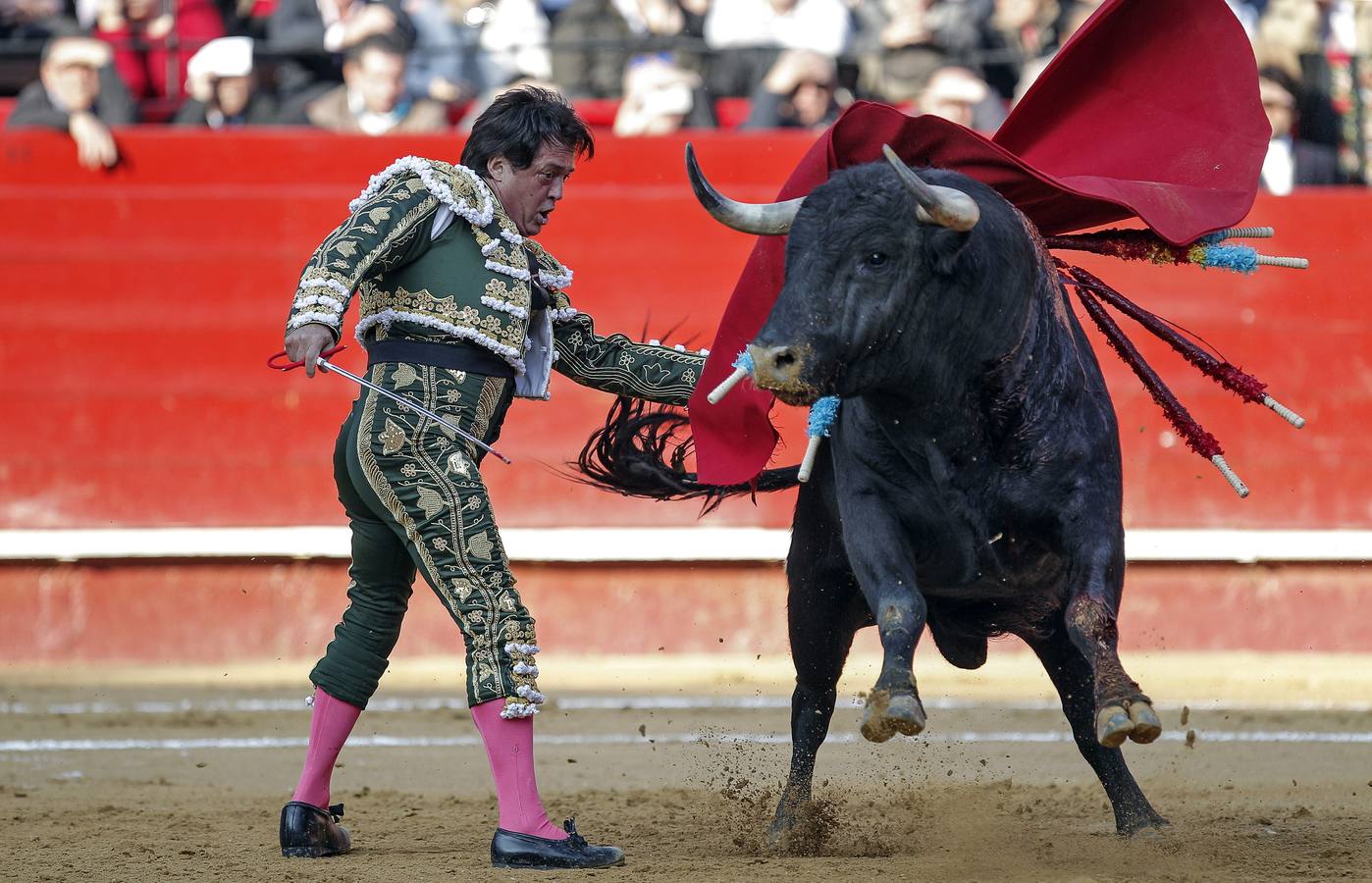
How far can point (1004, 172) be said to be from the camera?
329 centimetres

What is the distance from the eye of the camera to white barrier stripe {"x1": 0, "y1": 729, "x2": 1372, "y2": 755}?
5.22 m

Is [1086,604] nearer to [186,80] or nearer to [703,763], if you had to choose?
[703,763]

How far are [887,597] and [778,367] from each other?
47cm

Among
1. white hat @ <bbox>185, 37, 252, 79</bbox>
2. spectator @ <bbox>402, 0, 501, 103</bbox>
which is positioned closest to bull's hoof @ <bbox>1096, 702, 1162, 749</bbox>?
spectator @ <bbox>402, 0, 501, 103</bbox>

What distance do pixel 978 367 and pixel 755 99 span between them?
435 centimetres

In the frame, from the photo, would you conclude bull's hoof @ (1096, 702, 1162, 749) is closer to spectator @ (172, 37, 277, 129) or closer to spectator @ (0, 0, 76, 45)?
spectator @ (172, 37, 277, 129)

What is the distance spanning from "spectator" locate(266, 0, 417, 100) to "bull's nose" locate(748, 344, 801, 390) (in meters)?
4.80

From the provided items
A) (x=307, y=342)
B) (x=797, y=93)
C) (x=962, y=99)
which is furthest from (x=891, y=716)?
(x=797, y=93)

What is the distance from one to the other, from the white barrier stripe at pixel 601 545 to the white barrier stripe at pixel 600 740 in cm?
164

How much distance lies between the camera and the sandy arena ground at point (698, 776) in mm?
3361

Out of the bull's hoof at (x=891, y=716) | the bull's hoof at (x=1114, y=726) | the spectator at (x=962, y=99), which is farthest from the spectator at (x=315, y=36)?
the bull's hoof at (x=1114, y=726)

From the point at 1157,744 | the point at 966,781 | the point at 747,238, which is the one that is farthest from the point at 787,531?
the point at 966,781

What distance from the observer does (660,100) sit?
732cm

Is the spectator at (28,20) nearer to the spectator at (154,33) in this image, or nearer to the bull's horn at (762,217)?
the spectator at (154,33)
